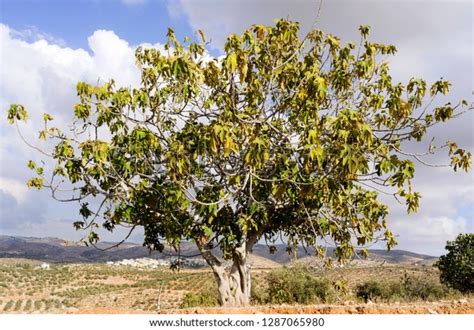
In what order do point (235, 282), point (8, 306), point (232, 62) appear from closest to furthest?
1. point (232, 62)
2. point (235, 282)
3. point (8, 306)

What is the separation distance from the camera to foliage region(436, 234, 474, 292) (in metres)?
32.7

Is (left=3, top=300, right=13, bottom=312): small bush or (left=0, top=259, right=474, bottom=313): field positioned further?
(left=0, top=259, right=474, bottom=313): field

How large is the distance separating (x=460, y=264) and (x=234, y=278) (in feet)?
82.5

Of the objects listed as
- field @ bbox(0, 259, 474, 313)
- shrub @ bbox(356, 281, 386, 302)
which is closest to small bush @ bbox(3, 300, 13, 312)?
field @ bbox(0, 259, 474, 313)

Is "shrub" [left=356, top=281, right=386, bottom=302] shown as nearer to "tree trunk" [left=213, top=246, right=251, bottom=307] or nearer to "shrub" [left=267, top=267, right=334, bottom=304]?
"shrub" [left=267, top=267, right=334, bottom=304]

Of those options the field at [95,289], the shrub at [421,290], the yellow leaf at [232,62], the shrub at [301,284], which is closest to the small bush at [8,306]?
the field at [95,289]

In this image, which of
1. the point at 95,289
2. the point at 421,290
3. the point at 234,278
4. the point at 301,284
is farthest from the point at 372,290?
the point at 95,289

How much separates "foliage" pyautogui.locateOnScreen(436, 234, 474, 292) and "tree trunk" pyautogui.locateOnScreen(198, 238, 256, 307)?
24.7 m

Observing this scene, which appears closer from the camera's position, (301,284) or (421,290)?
(301,284)

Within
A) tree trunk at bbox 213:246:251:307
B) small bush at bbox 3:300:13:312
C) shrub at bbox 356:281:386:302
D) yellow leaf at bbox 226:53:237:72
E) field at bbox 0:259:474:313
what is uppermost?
yellow leaf at bbox 226:53:237:72

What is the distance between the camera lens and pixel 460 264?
33062mm

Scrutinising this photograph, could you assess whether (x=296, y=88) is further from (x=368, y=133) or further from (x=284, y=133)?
(x=368, y=133)

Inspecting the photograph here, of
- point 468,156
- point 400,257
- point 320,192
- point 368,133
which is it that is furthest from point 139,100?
point 400,257

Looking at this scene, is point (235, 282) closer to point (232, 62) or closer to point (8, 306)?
point (232, 62)
